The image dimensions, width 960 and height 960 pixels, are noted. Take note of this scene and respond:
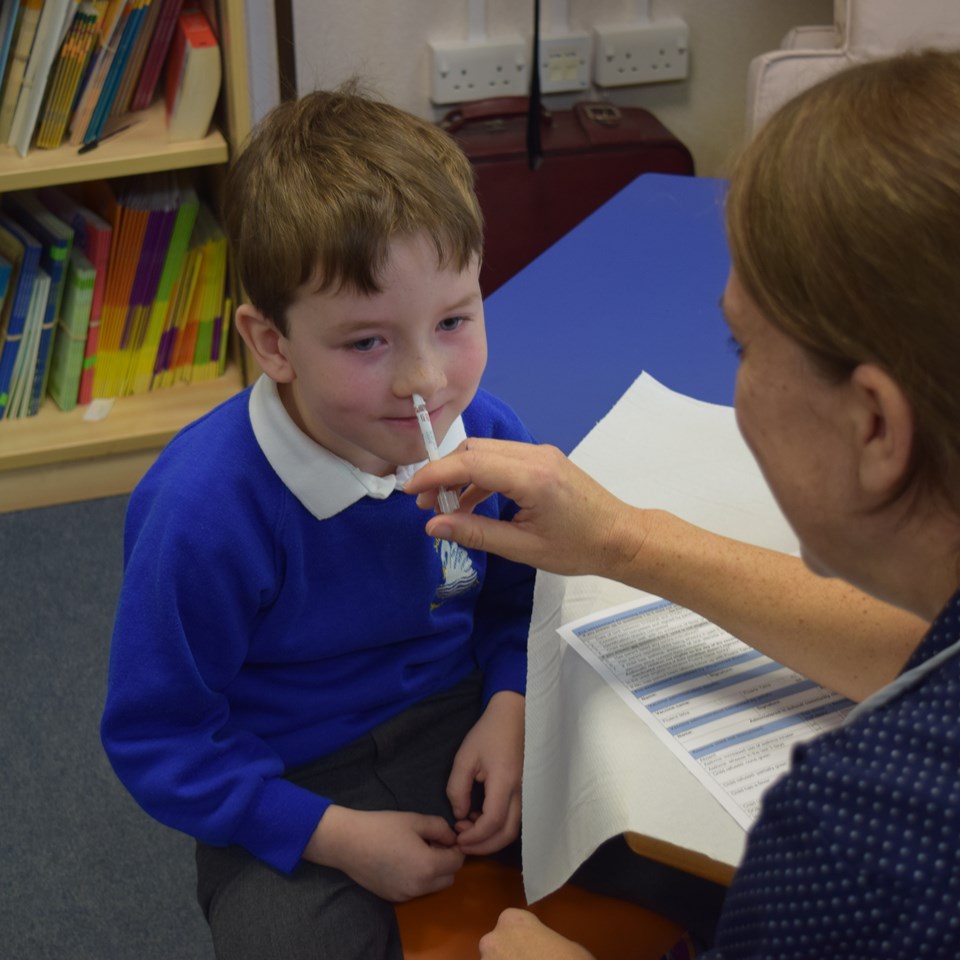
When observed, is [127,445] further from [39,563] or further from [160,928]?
[160,928]

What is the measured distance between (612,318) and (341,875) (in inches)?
27.7

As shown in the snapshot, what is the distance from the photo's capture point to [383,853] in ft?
3.59

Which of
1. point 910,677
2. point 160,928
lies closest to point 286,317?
point 910,677

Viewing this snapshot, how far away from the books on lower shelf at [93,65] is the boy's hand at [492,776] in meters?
1.40

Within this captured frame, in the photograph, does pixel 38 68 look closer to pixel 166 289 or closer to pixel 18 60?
pixel 18 60

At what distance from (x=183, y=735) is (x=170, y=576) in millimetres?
142

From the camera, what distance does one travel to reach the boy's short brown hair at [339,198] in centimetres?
102

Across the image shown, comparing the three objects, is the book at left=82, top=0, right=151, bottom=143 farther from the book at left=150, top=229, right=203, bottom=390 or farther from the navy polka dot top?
the navy polka dot top

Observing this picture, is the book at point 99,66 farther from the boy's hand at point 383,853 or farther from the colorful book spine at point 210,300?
the boy's hand at point 383,853

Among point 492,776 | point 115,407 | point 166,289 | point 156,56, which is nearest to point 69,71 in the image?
point 156,56

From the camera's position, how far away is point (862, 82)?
2.39 feet

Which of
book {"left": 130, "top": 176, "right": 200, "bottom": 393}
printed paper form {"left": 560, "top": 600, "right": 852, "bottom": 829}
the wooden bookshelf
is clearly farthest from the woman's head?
book {"left": 130, "top": 176, "right": 200, "bottom": 393}

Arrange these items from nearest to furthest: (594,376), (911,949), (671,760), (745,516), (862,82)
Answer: (911,949)
(862,82)
(671,760)
(745,516)
(594,376)

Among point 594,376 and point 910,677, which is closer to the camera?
point 910,677
